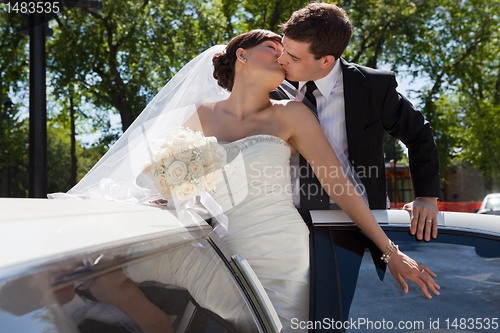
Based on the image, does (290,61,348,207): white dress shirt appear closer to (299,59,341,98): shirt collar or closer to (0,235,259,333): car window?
(299,59,341,98): shirt collar

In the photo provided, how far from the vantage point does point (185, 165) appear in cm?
187

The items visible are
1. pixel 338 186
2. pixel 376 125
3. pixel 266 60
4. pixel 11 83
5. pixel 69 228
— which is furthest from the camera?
pixel 11 83

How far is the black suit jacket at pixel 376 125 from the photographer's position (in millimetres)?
2584

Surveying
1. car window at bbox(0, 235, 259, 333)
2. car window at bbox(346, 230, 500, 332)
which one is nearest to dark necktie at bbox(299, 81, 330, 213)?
car window at bbox(346, 230, 500, 332)

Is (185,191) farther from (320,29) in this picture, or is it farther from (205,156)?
(320,29)

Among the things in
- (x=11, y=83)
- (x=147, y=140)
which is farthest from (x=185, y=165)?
(x=11, y=83)

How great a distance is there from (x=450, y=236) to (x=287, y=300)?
766 mm

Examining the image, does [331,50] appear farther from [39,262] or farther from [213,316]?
[39,262]

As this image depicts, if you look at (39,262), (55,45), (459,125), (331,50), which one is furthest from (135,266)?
(459,125)

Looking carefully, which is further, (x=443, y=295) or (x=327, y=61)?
(x=327, y=61)

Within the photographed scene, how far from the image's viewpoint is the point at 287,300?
1.93 m

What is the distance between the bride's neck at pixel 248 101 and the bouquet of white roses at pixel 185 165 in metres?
0.66

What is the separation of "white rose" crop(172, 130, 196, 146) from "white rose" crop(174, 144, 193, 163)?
24 millimetres

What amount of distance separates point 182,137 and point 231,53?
1018 mm
